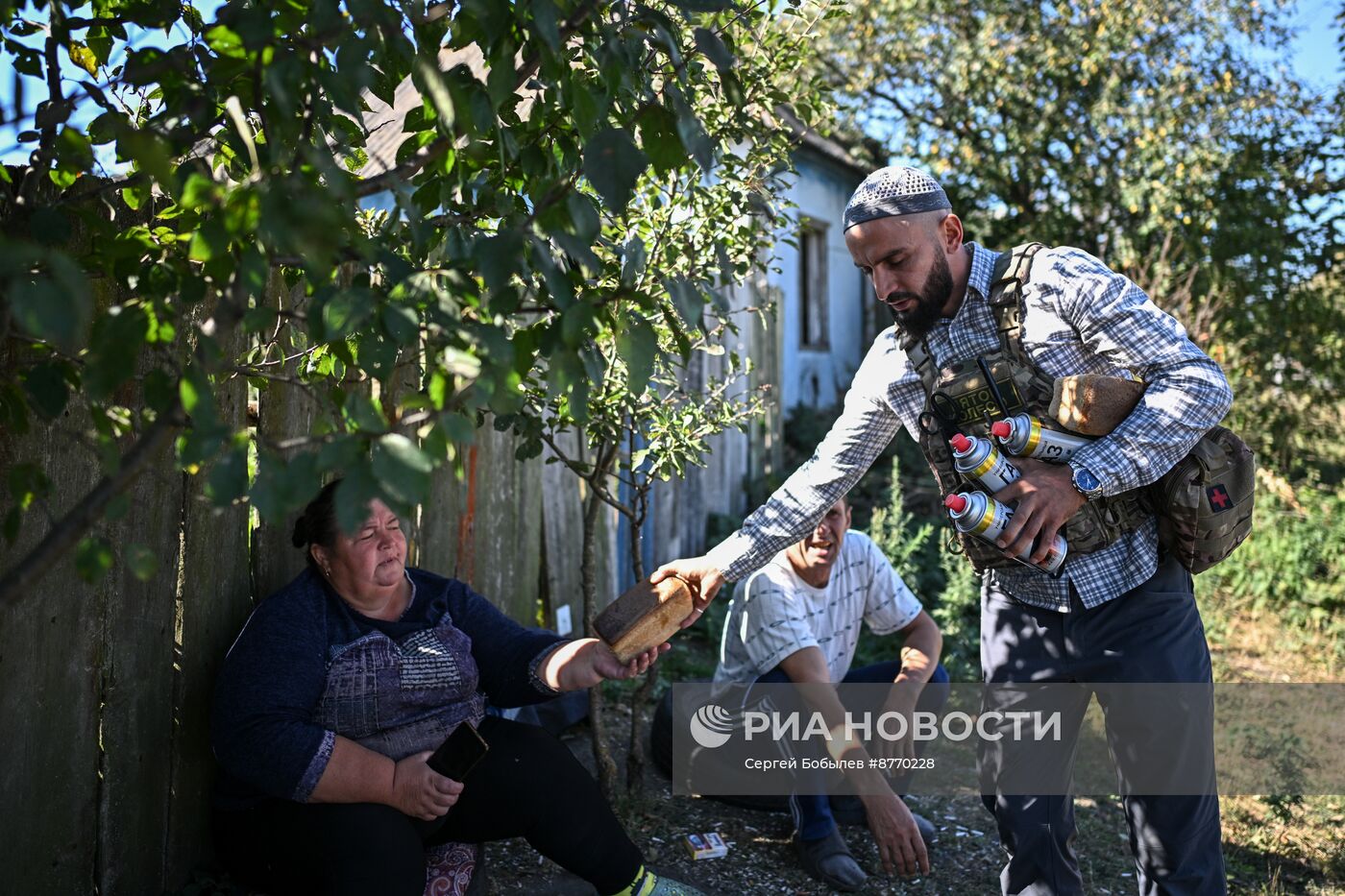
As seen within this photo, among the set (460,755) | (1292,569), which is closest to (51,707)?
(460,755)

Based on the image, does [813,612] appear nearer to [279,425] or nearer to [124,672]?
[279,425]

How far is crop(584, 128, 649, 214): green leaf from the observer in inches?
64.8

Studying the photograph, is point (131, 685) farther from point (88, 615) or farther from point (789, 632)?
point (789, 632)

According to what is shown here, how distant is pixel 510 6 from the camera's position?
68.0 inches

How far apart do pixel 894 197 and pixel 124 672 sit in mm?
2184

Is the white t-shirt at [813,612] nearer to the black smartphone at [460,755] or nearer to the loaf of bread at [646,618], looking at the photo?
the loaf of bread at [646,618]

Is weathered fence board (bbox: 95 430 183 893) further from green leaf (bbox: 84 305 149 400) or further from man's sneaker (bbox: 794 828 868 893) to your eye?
man's sneaker (bbox: 794 828 868 893)

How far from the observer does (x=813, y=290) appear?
504 inches

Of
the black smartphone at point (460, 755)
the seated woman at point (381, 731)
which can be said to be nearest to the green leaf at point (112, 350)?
the seated woman at point (381, 731)

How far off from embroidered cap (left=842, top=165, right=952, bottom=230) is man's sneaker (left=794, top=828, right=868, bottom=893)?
201 cm

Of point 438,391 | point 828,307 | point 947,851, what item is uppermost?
point 828,307

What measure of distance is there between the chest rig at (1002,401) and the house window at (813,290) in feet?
31.9

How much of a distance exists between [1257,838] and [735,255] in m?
2.71

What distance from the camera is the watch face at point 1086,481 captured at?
2486mm
